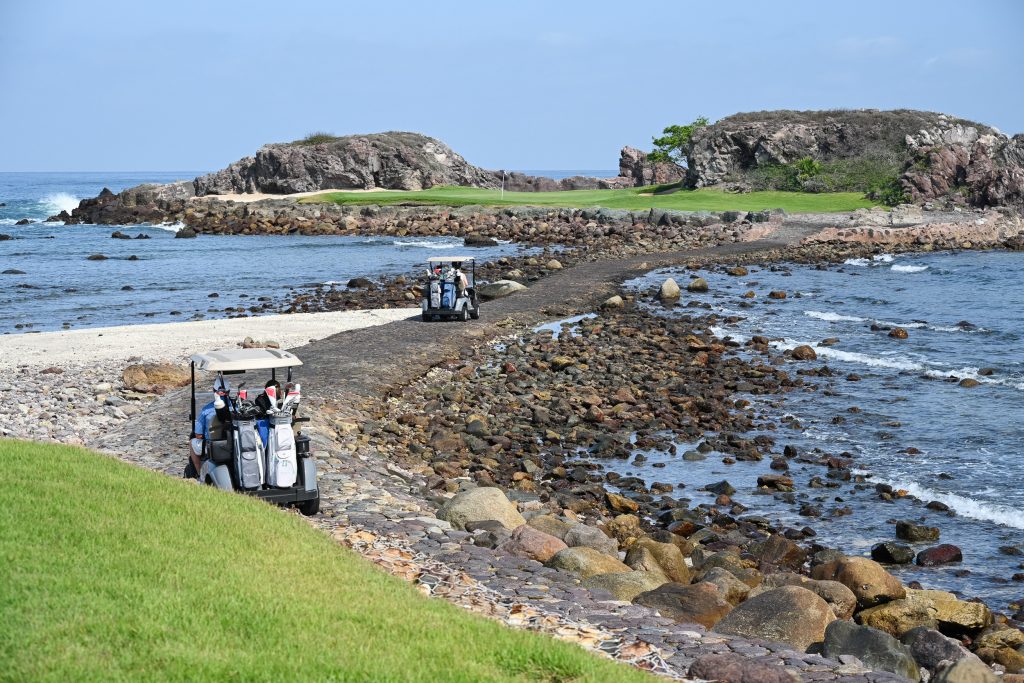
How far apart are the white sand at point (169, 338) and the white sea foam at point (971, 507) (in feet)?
57.3

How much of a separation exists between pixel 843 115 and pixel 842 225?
108 ft

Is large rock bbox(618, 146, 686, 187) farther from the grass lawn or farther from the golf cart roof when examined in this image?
the golf cart roof

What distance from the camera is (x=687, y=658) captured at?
347 inches

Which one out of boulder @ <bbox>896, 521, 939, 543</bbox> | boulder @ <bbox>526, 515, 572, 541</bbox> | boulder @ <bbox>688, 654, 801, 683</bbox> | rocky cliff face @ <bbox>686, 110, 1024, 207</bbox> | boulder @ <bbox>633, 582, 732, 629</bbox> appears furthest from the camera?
rocky cliff face @ <bbox>686, 110, 1024, 207</bbox>

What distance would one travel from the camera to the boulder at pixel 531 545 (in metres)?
12.2

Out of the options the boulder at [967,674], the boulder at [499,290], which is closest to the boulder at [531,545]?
the boulder at [967,674]

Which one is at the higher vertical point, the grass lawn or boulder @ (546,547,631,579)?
the grass lawn

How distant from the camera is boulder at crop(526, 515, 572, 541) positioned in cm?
1394

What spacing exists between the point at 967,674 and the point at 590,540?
5.40m

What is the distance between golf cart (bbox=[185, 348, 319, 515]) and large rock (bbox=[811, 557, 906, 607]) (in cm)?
681

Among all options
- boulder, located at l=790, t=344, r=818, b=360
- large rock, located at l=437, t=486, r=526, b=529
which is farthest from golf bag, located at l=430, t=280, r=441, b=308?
large rock, located at l=437, t=486, r=526, b=529

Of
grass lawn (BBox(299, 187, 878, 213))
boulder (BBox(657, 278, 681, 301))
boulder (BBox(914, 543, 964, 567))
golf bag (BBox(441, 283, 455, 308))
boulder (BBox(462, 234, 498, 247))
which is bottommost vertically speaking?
boulder (BBox(914, 543, 964, 567))

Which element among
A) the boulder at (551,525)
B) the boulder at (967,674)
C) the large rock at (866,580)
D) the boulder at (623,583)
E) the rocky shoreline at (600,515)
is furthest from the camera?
the boulder at (551,525)

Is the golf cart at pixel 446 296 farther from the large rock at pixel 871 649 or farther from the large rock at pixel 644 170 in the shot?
the large rock at pixel 644 170
